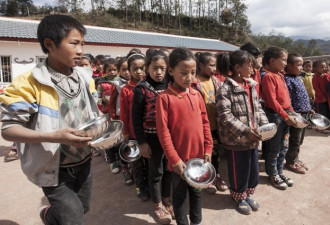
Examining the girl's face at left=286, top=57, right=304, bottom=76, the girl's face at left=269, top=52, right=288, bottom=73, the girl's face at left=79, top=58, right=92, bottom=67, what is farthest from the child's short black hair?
the girl's face at left=286, top=57, right=304, bottom=76

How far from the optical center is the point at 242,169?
2361mm

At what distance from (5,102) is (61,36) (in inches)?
19.2

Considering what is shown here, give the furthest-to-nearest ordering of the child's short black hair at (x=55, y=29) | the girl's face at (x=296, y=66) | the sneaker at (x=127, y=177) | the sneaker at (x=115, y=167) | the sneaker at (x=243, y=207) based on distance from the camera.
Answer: the sneaker at (x=115, y=167) → the sneaker at (x=127, y=177) → the girl's face at (x=296, y=66) → the sneaker at (x=243, y=207) → the child's short black hair at (x=55, y=29)

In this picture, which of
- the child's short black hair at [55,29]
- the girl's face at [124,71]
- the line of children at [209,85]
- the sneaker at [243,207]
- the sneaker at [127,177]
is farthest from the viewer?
the girl's face at [124,71]

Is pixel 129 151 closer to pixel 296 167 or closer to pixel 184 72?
pixel 184 72

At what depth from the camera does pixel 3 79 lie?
34.8ft

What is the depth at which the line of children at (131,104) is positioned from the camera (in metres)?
2.62

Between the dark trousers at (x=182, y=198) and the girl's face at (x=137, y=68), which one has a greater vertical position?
the girl's face at (x=137, y=68)

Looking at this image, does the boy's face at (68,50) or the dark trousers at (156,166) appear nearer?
the boy's face at (68,50)

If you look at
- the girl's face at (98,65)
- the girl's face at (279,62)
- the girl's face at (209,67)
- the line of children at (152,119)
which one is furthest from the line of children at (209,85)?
the girl's face at (98,65)

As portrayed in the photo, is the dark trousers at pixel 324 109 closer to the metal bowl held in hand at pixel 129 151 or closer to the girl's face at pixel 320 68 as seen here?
the girl's face at pixel 320 68

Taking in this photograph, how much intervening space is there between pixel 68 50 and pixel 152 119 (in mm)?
1108

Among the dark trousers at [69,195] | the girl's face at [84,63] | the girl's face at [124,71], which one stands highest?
the girl's face at [84,63]

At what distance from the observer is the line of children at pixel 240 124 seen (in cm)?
222
